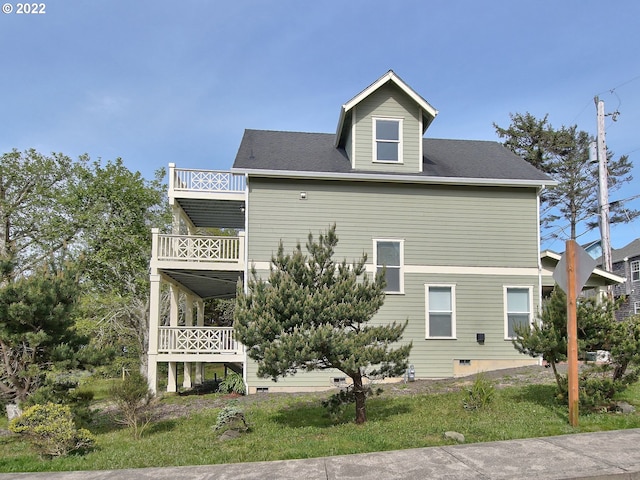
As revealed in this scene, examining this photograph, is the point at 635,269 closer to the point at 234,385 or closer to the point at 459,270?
the point at 459,270

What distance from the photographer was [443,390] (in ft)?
37.9

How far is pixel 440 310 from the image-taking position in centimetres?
1431

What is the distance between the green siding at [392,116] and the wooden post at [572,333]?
7.93m

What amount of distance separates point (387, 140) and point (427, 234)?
3.06 m

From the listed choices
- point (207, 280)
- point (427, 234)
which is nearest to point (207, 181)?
point (207, 280)

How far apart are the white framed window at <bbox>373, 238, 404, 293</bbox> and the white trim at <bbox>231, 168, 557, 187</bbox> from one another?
1.79 m

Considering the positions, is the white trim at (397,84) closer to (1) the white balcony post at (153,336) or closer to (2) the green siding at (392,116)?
(2) the green siding at (392,116)

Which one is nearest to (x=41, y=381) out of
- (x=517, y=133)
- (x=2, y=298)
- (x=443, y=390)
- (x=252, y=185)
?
(x=2, y=298)

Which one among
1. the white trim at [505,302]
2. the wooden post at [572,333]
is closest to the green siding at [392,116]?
the white trim at [505,302]

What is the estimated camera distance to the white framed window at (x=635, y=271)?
3312 centimetres

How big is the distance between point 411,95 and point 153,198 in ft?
40.7

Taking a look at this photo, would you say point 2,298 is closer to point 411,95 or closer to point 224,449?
point 224,449

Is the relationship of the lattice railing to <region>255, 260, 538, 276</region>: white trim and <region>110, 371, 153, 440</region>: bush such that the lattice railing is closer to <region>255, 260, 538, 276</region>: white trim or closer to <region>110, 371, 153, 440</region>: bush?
<region>255, 260, 538, 276</region>: white trim

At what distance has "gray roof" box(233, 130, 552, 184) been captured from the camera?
14.4 m
